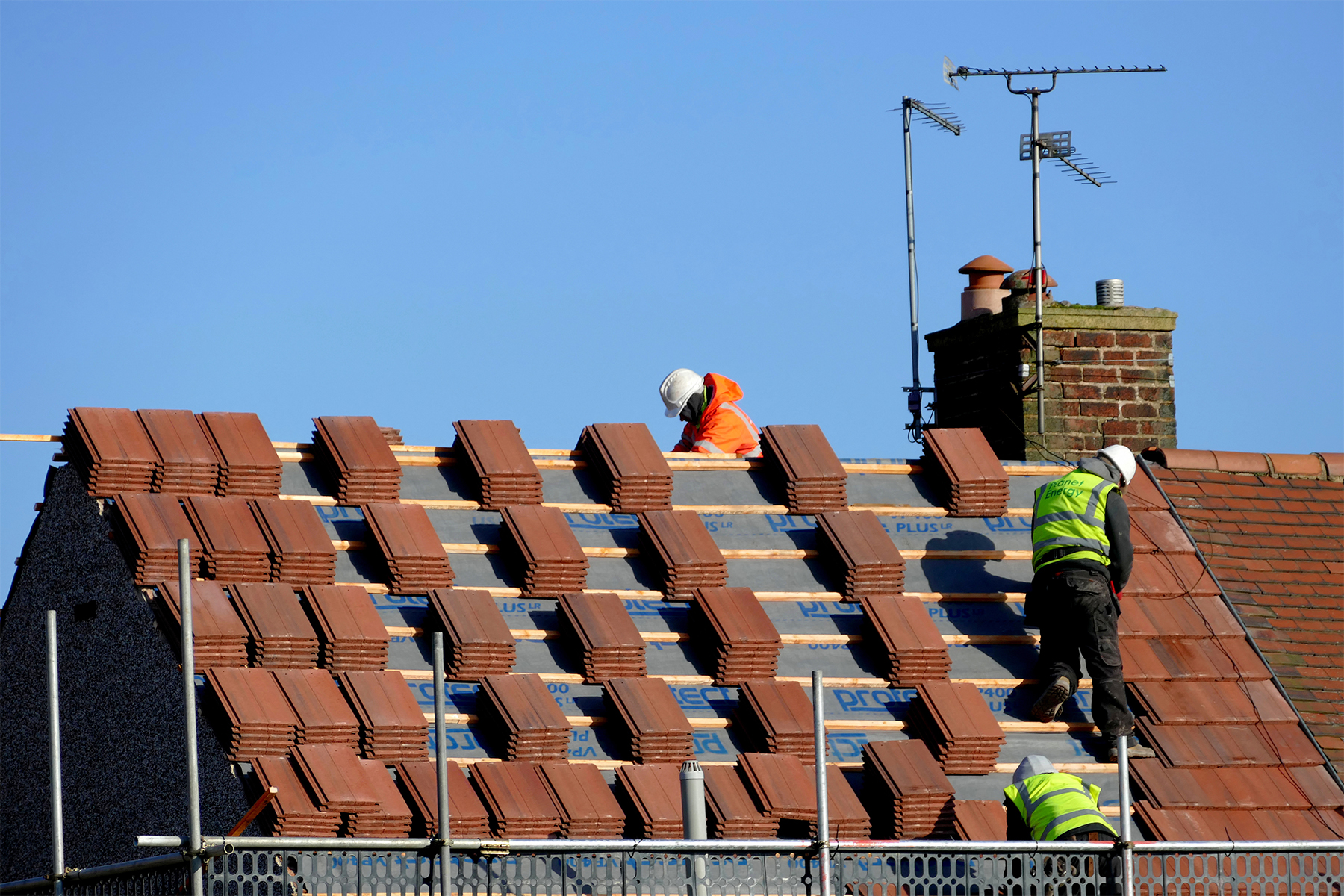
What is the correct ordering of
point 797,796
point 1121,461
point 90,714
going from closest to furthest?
point 797,796, point 90,714, point 1121,461

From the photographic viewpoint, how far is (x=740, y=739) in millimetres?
9234

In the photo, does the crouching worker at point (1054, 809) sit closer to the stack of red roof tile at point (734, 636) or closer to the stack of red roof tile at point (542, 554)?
the stack of red roof tile at point (734, 636)

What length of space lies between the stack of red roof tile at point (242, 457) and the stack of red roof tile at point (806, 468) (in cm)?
291

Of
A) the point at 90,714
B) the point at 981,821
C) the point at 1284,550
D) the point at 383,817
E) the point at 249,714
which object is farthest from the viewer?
the point at 1284,550

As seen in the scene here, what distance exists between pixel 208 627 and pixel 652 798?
88.4 inches

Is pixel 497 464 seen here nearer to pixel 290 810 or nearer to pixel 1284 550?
pixel 290 810

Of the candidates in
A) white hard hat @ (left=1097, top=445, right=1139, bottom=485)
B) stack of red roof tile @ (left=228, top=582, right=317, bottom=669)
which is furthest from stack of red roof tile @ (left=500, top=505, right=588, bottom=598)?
white hard hat @ (left=1097, top=445, right=1139, bottom=485)

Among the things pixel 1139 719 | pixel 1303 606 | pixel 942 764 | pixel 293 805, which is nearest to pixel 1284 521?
pixel 1303 606

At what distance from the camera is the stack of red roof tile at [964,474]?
1092cm

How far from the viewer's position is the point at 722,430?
11.8 meters

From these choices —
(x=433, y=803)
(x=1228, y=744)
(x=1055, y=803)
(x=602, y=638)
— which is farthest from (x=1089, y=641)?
(x=433, y=803)

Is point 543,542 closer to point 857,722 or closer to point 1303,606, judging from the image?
point 857,722

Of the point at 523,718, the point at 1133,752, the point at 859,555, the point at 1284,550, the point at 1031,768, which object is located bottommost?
the point at 1031,768

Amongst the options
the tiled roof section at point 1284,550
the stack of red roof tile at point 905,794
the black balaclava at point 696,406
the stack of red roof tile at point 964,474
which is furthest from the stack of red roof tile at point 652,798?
Result: the black balaclava at point 696,406
